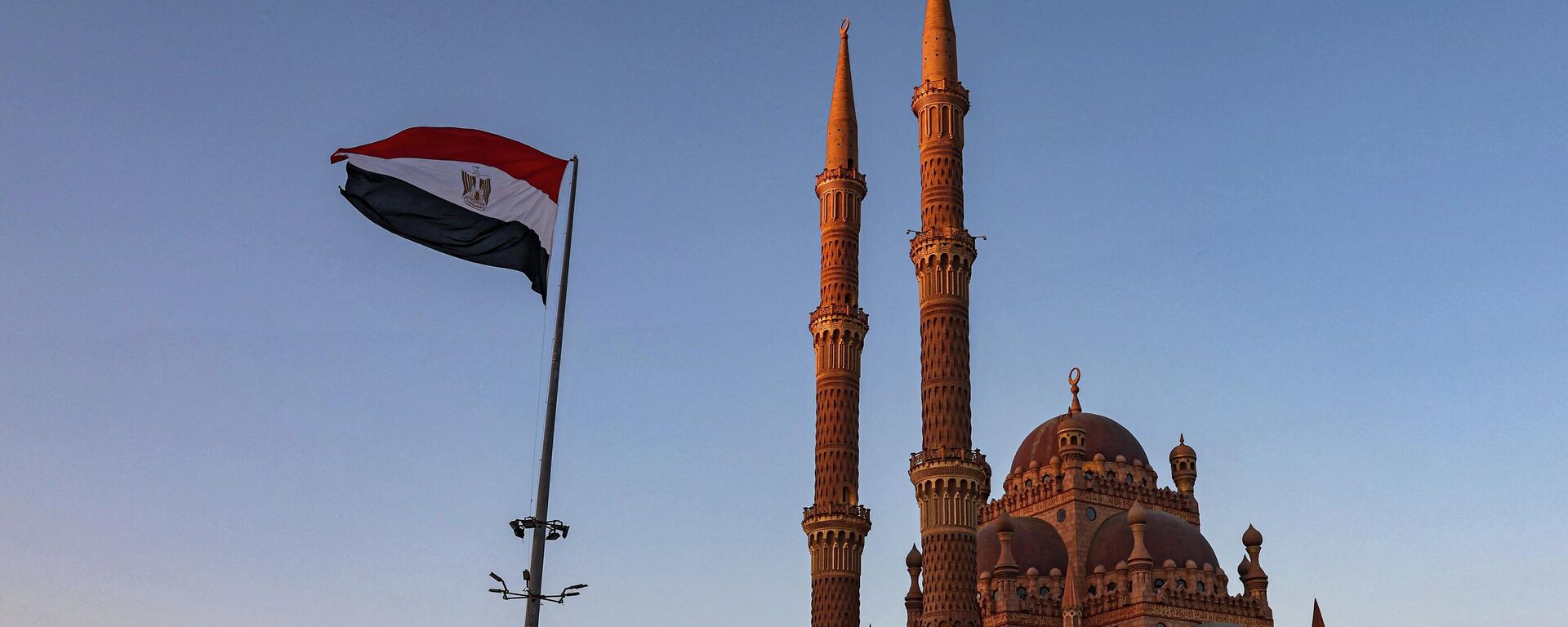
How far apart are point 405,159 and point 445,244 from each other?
1388 mm

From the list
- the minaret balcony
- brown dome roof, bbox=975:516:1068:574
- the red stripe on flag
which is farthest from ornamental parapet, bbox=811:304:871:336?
the red stripe on flag

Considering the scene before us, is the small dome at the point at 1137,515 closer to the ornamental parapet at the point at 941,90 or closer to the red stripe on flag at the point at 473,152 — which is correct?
the ornamental parapet at the point at 941,90

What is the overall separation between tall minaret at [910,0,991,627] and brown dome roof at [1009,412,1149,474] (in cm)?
1927

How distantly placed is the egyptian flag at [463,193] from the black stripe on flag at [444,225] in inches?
0.5

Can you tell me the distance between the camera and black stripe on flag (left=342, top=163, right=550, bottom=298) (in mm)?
21594

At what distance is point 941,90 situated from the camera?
2456 inches

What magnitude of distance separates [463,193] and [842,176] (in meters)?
45.3

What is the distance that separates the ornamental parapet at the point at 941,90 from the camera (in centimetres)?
6244

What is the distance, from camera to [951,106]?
2453 inches

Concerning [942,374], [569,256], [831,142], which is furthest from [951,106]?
[569,256]

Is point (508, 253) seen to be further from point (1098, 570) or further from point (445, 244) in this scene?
point (1098, 570)

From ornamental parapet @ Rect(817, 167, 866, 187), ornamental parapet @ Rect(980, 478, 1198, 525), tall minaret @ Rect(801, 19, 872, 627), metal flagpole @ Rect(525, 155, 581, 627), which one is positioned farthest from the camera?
ornamental parapet @ Rect(980, 478, 1198, 525)

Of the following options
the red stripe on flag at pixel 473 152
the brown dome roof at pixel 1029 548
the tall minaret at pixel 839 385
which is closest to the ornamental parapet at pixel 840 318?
the tall minaret at pixel 839 385

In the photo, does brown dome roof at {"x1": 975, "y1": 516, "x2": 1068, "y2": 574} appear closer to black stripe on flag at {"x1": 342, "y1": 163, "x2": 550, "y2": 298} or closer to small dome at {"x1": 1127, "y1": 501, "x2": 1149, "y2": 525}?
small dome at {"x1": 1127, "y1": 501, "x2": 1149, "y2": 525}
